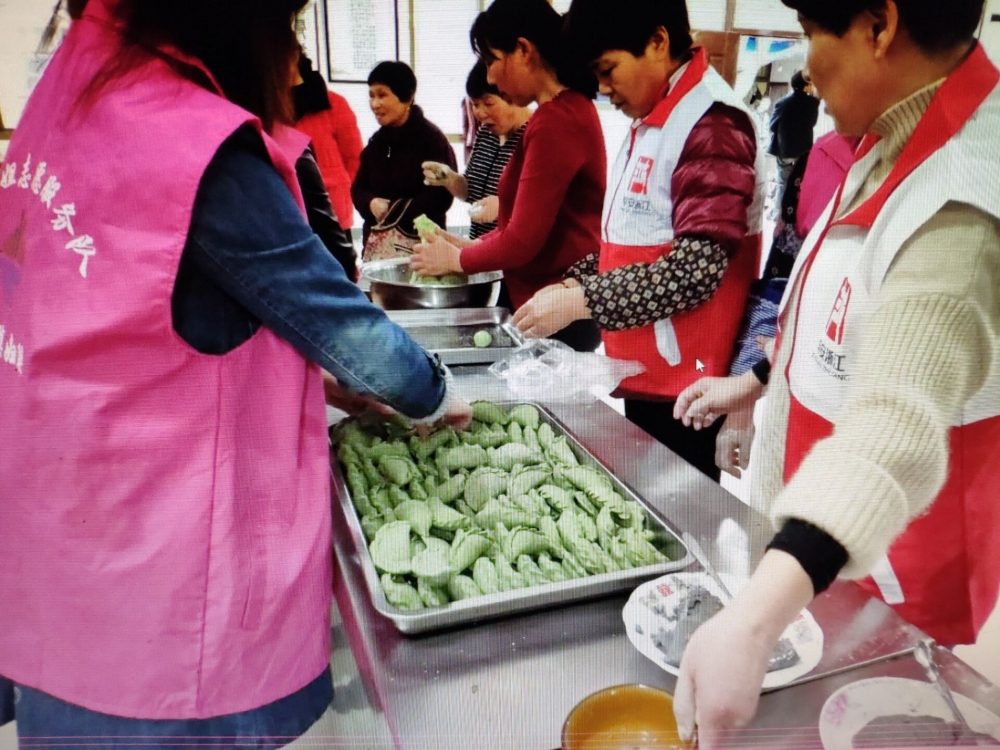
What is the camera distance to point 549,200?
152 cm

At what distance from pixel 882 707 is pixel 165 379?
705 millimetres

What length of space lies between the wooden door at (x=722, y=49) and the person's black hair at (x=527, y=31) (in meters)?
0.27

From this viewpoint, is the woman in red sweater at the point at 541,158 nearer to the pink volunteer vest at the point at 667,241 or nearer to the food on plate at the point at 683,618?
the pink volunteer vest at the point at 667,241

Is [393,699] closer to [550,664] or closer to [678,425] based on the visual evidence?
[550,664]

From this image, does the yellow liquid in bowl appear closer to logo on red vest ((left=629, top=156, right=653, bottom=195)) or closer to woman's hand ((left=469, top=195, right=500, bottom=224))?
logo on red vest ((left=629, top=156, right=653, bottom=195))

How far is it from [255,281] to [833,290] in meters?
0.59

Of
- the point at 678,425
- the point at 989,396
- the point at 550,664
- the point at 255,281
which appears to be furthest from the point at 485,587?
the point at 678,425

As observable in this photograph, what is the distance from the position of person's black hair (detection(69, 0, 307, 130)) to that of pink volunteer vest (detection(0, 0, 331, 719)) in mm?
17

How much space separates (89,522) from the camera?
67 centimetres

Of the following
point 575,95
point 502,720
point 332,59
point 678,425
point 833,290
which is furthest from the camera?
point 575,95

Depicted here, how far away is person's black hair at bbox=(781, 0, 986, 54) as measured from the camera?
1.93 ft

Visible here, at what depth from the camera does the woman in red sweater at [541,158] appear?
57.9 inches

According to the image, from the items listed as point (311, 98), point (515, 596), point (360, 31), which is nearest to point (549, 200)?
point (311, 98)

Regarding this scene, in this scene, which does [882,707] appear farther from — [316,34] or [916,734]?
[316,34]
